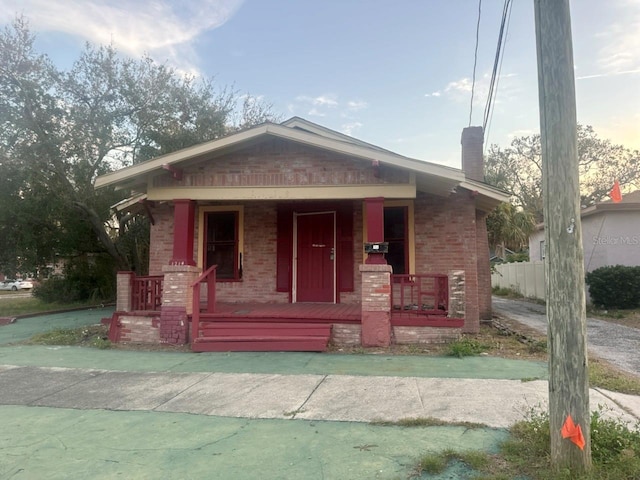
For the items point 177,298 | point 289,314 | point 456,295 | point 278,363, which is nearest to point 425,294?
point 456,295

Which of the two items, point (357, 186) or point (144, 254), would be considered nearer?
point (357, 186)

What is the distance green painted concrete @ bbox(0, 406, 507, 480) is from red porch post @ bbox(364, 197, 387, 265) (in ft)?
13.5

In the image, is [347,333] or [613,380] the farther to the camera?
[347,333]

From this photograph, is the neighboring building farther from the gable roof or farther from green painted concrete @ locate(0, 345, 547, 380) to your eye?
green painted concrete @ locate(0, 345, 547, 380)

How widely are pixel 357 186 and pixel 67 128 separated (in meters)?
12.7

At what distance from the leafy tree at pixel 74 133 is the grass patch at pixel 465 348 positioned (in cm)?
1358

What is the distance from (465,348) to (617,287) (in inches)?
340

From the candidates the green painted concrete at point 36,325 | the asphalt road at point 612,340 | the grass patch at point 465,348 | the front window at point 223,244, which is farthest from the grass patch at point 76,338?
the asphalt road at point 612,340

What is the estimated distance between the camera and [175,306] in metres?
8.29

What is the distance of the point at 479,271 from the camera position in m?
11.3

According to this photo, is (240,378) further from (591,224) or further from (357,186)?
(591,224)

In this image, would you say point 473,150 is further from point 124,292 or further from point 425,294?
point 124,292

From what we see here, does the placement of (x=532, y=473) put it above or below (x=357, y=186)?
below

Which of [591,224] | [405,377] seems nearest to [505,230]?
[591,224]
